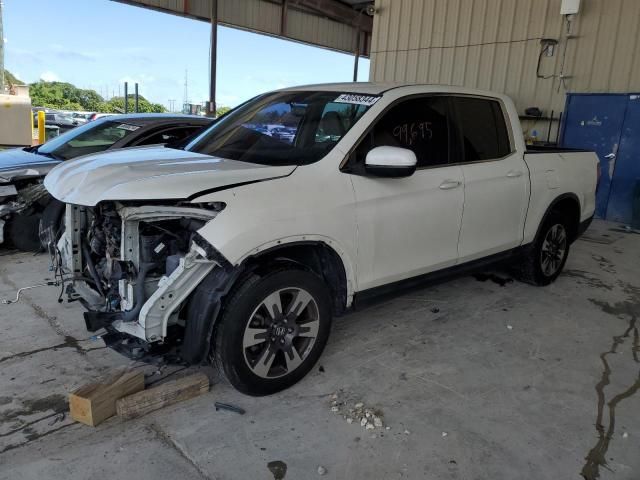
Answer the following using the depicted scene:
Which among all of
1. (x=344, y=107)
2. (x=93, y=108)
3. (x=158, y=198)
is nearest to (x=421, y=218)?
(x=344, y=107)

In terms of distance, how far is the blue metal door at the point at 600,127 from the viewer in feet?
29.9

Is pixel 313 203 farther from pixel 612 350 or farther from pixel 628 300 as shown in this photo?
pixel 628 300

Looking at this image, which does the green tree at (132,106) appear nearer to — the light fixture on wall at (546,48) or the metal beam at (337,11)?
the metal beam at (337,11)

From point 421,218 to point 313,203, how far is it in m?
0.93

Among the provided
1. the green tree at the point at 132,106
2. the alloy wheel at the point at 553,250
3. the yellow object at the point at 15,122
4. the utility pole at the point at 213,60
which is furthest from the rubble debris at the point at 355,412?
the green tree at the point at 132,106

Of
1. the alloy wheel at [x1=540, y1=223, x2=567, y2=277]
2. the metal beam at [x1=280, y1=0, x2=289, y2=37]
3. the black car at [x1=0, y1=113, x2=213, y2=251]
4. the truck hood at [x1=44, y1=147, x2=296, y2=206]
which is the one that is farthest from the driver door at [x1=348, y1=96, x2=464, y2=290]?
the metal beam at [x1=280, y1=0, x2=289, y2=37]

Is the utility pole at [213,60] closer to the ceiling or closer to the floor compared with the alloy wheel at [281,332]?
closer to the ceiling

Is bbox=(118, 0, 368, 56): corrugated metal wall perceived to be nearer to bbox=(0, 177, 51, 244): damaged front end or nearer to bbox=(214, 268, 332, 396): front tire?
bbox=(0, 177, 51, 244): damaged front end

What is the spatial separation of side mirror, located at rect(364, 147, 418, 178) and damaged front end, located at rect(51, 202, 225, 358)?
0.95 m

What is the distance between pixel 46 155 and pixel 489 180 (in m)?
4.77

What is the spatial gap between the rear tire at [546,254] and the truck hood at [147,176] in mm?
3016

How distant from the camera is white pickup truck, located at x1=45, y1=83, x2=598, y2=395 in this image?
8.87 feet

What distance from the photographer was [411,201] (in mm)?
3496

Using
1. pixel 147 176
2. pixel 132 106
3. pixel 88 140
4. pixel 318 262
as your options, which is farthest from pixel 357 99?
pixel 132 106
